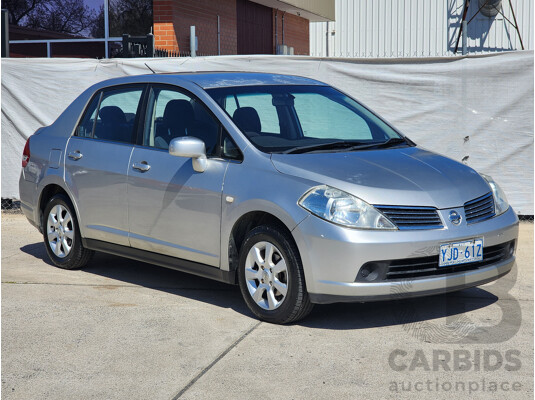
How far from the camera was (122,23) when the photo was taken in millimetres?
16562

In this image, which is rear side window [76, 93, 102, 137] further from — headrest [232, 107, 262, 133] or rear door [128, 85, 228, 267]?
headrest [232, 107, 262, 133]

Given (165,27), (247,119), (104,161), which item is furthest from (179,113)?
(165,27)

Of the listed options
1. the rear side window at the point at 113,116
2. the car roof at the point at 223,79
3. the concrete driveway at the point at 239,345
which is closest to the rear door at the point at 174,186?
the car roof at the point at 223,79

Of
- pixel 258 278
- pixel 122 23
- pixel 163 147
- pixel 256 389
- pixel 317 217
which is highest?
pixel 122 23

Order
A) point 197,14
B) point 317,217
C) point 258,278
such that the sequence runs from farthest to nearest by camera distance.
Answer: point 197,14 → point 258,278 → point 317,217

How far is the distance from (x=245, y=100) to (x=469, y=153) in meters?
3.99

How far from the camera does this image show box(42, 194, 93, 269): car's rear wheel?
24.0 ft

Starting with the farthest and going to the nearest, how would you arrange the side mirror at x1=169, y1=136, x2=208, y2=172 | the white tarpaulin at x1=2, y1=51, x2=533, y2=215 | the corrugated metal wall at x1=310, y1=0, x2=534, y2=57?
the corrugated metal wall at x1=310, y1=0, x2=534, y2=57, the white tarpaulin at x1=2, y1=51, x2=533, y2=215, the side mirror at x1=169, y1=136, x2=208, y2=172

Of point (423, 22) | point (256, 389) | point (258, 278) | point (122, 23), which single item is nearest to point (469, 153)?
point (258, 278)

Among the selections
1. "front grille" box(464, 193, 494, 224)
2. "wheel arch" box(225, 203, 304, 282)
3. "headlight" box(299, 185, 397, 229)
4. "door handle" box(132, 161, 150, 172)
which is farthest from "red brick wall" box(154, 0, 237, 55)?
"headlight" box(299, 185, 397, 229)

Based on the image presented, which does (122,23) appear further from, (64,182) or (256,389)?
(256,389)

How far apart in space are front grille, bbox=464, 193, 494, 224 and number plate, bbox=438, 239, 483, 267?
6.5 inches

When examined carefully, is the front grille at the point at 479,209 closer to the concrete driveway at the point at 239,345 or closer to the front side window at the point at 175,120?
the concrete driveway at the point at 239,345

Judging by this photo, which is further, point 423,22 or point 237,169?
point 423,22
